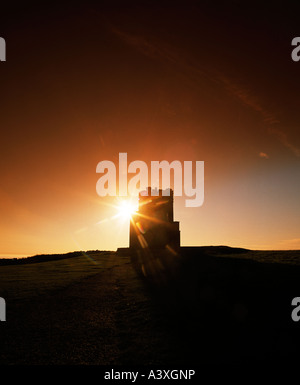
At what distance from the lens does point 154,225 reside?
35438 millimetres

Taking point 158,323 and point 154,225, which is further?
point 154,225

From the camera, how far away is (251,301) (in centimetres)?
1065

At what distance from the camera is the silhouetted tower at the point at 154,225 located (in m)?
35.0

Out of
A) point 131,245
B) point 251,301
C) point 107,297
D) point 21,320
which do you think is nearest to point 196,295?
point 251,301

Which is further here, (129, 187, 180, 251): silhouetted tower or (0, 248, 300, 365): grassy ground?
A: (129, 187, 180, 251): silhouetted tower

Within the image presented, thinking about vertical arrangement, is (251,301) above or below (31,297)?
above

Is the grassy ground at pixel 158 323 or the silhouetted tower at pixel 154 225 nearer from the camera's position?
the grassy ground at pixel 158 323

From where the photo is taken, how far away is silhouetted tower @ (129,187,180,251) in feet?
115
